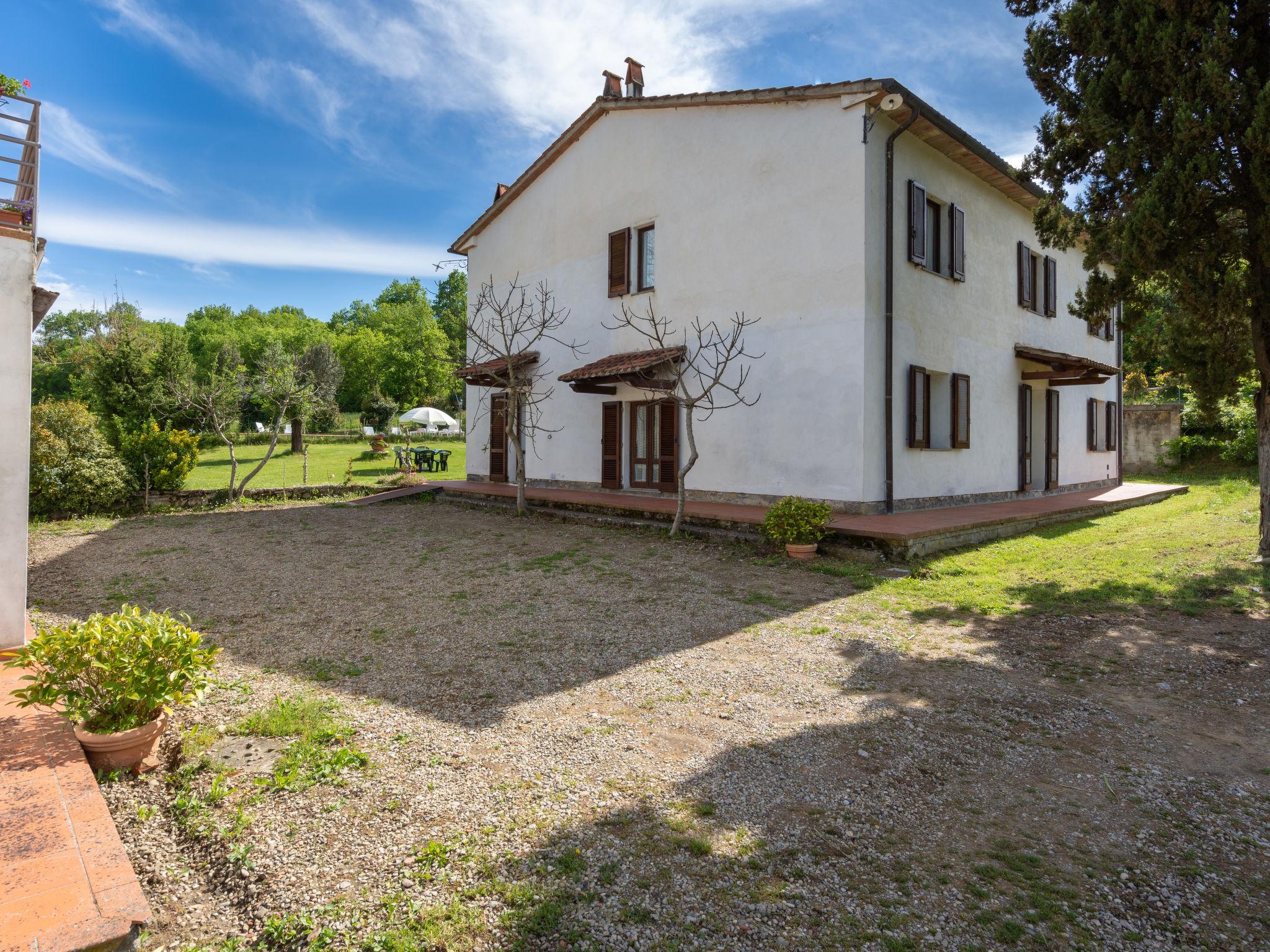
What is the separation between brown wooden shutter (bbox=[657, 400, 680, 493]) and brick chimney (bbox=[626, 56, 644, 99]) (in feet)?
24.2

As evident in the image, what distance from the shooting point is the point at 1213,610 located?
255 inches

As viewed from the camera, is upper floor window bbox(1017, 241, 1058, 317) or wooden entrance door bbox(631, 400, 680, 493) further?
upper floor window bbox(1017, 241, 1058, 317)

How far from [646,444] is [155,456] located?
1030cm

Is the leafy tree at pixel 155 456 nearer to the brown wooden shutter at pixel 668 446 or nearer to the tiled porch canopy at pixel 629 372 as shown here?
the tiled porch canopy at pixel 629 372

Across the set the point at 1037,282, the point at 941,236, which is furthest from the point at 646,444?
the point at 1037,282

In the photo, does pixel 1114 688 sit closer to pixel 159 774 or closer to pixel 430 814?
pixel 430 814

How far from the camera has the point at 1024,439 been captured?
14.8m

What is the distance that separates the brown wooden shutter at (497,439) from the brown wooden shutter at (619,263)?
14.8ft

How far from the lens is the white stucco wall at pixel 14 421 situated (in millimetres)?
4520

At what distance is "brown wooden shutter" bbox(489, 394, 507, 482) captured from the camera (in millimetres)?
17312

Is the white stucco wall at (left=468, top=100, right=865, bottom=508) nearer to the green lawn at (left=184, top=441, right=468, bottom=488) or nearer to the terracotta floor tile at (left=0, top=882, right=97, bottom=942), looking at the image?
the green lawn at (left=184, top=441, right=468, bottom=488)

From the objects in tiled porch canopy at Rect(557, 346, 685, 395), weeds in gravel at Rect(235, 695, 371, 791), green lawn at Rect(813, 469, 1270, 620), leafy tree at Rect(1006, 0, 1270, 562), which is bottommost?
weeds in gravel at Rect(235, 695, 371, 791)

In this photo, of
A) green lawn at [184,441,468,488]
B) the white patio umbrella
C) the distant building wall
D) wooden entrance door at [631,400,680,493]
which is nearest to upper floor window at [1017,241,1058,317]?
the distant building wall

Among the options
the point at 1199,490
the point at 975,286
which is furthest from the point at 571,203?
the point at 1199,490
